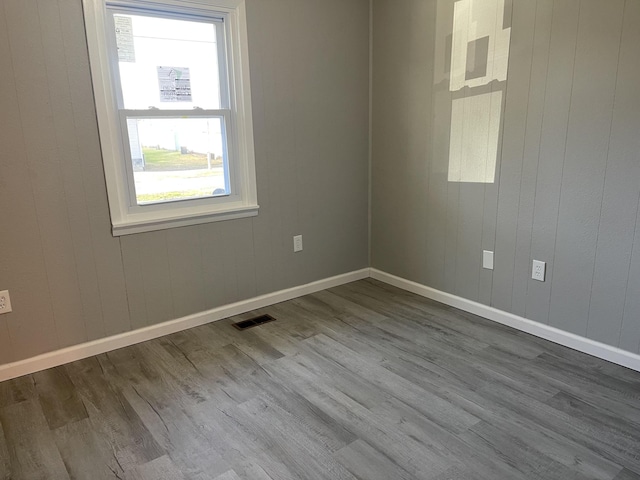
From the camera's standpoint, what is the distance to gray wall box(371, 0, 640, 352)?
2227 millimetres

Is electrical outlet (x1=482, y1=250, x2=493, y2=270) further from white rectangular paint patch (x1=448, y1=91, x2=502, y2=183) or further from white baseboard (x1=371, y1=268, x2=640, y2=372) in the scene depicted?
white rectangular paint patch (x1=448, y1=91, x2=502, y2=183)

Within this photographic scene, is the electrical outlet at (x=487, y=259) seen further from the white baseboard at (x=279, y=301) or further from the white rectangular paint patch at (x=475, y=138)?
the white rectangular paint patch at (x=475, y=138)

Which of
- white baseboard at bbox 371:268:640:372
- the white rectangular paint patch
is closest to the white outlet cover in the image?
white baseboard at bbox 371:268:640:372

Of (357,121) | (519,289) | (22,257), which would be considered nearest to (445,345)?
(519,289)

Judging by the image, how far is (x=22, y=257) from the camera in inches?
91.4

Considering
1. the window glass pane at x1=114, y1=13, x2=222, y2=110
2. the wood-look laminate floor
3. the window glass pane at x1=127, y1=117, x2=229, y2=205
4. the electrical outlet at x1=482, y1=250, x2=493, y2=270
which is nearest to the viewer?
the wood-look laminate floor

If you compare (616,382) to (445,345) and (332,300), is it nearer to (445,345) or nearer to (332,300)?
(445,345)

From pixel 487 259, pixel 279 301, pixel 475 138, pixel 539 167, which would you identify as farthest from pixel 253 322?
pixel 539 167

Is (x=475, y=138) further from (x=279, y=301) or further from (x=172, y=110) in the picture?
(x=172, y=110)

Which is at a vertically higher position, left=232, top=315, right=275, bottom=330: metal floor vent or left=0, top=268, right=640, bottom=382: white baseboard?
left=0, top=268, right=640, bottom=382: white baseboard

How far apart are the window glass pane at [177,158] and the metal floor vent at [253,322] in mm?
896

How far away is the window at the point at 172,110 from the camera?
2459 mm

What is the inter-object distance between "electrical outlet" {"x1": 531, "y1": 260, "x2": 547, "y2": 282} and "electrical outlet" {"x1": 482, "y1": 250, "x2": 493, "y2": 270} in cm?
29

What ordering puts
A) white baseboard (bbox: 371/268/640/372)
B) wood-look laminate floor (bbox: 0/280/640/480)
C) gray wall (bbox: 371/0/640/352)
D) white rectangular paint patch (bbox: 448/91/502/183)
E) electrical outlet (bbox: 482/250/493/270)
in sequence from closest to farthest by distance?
1. wood-look laminate floor (bbox: 0/280/640/480)
2. gray wall (bbox: 371/0/640/352)
3. white baseboard (bbox: 371/268/640/372)
4. white rectangular paint patch (bbox: 448/91/502/183)
5. electrical outlet (bbox: 482/250/493/270)
